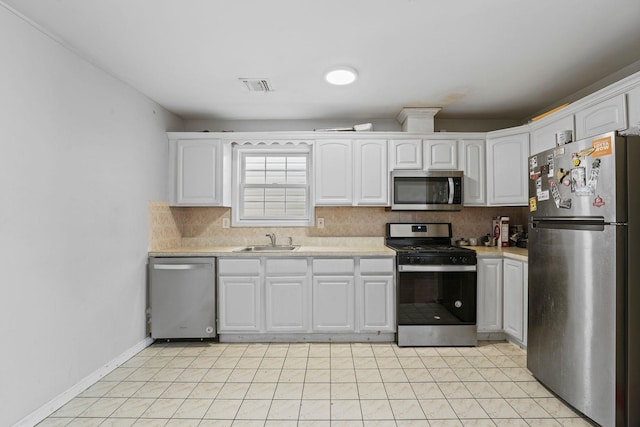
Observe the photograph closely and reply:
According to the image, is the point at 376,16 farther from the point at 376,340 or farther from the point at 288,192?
the point at 376,340

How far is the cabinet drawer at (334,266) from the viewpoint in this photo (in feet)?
10.1

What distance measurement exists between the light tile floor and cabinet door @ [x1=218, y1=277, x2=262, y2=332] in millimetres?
218

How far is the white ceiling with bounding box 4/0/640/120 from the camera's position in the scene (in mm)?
1731

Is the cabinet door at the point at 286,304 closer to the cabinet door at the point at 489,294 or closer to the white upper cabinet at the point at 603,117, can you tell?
the cabinet door at the point at 489,294

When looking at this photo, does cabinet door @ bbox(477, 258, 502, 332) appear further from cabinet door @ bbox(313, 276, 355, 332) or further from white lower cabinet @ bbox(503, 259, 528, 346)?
cabinet door @ bbox(313, 276, 355, 332)

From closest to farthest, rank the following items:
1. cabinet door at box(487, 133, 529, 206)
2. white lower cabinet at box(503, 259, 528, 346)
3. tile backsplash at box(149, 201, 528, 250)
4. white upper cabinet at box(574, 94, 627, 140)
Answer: white upper cabinet at box(574, 94, 627, 140) < white lower cabinet at box(503, 259, 528, 346) < cabinet door at box(487, 133, 529, 206) < tile backsplash at box(149, 201, 528, 250)

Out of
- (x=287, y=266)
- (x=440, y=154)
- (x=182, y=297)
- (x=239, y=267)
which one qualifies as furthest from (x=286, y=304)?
(x=440, y=154)

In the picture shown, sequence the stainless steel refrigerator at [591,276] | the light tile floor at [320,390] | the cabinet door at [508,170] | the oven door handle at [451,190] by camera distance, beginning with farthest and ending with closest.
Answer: the oven door handle at [451,190] → the cabinet door at [508,170] → the light tile floor at [320,390] → the stainless steel refrigerator at [591,276]

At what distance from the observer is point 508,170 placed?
3.17 metres

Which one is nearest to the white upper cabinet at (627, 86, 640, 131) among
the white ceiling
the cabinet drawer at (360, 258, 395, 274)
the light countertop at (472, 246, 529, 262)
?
the white ceiling

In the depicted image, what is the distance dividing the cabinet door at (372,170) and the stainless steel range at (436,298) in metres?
0.74

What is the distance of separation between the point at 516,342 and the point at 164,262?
3506 millimetres

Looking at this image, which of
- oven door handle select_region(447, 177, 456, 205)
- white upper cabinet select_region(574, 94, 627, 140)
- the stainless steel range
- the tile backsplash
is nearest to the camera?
white upper cabinet select_region(574, 94, 627, 140)

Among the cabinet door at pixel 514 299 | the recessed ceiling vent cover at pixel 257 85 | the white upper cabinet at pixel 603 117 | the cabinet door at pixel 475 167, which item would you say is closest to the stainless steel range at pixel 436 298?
the cabinet door at pixel 514 299
